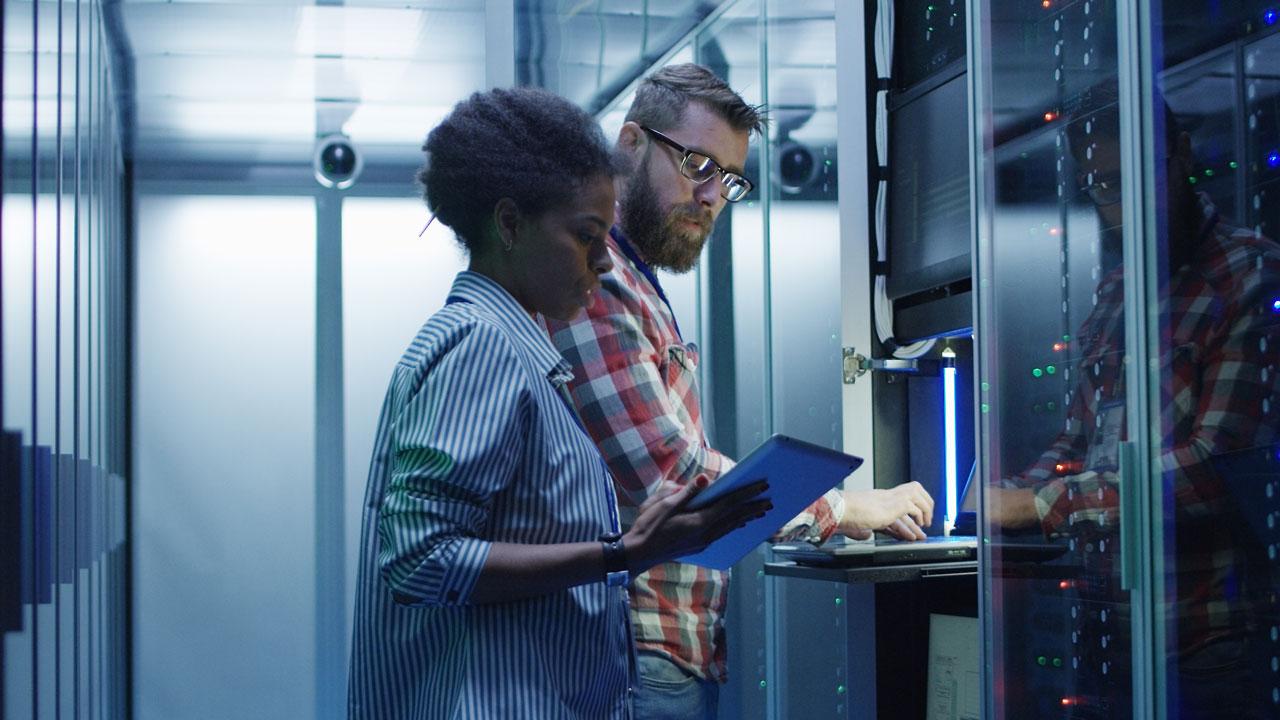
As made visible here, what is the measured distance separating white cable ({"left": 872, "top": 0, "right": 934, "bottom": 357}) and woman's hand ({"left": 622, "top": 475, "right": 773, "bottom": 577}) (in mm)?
1776

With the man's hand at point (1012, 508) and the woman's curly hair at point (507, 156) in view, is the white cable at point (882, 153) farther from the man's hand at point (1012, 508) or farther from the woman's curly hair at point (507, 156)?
the woman's curly hair at point (507, 156)

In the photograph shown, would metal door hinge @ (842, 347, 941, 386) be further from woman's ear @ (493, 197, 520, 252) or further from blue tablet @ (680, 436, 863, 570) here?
woman's ear @ (493, 197, 520, 252)

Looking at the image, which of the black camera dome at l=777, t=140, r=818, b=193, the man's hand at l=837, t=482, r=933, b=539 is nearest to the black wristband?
the man's hand at l=837, t=482, r=933, b=539

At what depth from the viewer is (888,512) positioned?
239cm

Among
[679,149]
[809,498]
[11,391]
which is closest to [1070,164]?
[679,149]

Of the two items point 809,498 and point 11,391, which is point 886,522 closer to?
A: point 809,498

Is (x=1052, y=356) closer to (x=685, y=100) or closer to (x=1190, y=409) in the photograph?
(x=1190, y=409)

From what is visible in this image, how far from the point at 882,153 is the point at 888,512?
1132 mm

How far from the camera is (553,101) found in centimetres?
159

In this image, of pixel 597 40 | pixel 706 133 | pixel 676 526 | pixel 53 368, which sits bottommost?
pixel 676 526

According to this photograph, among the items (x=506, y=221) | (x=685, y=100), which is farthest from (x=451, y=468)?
(x=685, y=100)

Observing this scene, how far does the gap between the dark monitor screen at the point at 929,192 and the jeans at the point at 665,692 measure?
1306 millimetres

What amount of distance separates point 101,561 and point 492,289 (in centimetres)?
275

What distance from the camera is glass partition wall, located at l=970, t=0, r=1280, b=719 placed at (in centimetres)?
166
